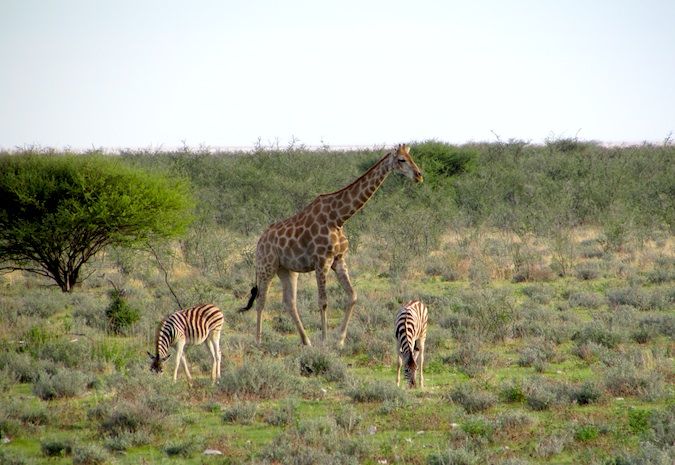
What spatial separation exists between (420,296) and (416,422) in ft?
29.0

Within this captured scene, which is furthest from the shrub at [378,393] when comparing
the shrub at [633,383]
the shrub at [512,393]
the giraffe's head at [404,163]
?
the giraffe's head at [404,163]

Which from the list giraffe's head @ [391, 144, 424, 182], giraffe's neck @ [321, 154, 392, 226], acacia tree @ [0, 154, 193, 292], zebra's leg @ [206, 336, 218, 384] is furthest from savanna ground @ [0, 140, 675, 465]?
giraffe's head @ [391, 144, 424, 182]

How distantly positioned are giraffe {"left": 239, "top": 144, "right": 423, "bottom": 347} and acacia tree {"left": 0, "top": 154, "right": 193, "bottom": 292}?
19.0 feet

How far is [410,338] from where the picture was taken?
11.2 m

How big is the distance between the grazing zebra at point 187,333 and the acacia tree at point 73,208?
306 inches

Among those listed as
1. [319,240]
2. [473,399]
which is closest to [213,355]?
[319,240]

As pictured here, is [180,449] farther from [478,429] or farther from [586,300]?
[586,300]

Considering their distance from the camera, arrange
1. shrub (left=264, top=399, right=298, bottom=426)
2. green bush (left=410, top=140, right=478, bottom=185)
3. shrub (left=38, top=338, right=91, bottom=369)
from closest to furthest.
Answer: shrub (left=264, top=399, right=298, bottom=426)
shrub (left=38, top=338, right=91, bottom=369)
green bush (left=410, top=140, right=478, bottom=185)

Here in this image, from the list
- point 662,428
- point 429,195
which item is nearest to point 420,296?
point 662,428

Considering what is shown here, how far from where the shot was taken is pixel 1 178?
62.7 feet

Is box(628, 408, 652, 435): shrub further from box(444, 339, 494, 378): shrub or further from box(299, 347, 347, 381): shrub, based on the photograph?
box(299, 347, 347, 381): shrub

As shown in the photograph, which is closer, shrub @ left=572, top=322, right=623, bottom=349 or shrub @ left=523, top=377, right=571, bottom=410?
shrub @ left=523, top=377, right=571, bottom=410

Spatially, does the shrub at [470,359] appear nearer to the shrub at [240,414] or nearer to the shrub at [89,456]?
the shrub at [240,414]

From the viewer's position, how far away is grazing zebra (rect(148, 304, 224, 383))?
1130 centimetres
